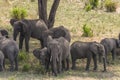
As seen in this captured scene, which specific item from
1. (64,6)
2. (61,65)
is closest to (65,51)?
(61,65)

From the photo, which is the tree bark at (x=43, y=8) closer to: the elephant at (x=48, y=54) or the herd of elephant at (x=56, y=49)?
the herd of elephant at (x=56, y=49)

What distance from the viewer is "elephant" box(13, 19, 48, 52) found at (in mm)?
16172

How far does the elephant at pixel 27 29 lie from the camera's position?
16.2 metres

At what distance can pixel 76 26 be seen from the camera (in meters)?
21.7

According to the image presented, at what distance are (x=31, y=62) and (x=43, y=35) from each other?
136cm

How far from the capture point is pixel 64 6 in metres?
26.7

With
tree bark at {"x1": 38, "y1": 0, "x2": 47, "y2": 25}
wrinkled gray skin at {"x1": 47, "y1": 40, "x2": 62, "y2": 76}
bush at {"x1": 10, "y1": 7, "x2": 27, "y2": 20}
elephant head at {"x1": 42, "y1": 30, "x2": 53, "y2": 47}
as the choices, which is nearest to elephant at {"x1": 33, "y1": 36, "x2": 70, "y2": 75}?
wrinkled gray skin at {"x1": 47, "y1": 40, "x2": 62, "y2": 76}

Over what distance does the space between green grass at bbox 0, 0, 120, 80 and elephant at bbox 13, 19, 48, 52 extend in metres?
0.76

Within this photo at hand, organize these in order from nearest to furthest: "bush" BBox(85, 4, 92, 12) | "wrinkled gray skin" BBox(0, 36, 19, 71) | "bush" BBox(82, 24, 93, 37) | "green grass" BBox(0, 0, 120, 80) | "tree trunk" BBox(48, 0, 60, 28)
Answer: "green grass" BBox(0, 0, 120, 80), "wrinkled gray skin" BBox(0, 36, 19, 71), "tree trunk" BBox(48, 0, 60, 28), "bush" BBox(82, 24, 93, 37), "bush" BBox(85, 4, 92, 12)

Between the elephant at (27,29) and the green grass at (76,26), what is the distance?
757mm

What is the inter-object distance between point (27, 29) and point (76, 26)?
18.5ft

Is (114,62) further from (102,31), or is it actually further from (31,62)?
(102,31)

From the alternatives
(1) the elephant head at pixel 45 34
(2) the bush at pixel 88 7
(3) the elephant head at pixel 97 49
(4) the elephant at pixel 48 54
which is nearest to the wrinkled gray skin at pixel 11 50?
(4) the elephant at pixel 48 54

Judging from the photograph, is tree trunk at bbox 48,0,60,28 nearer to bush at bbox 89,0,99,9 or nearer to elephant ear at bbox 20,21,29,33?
elephant ear at bbox 20,21,29,33
